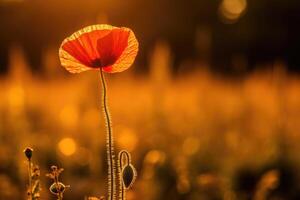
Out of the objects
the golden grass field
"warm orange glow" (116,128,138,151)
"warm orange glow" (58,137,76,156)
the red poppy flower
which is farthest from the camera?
"warm orange glow" (116,128,138,151)

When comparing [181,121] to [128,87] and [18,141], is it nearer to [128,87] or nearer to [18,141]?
[18,141]

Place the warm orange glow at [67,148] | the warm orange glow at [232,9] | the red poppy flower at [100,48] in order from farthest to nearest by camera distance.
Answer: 1. the warm orange glow at [232,9]
2. the warm orange glow at [67,148]
3. the red poppy flower at [100,48]

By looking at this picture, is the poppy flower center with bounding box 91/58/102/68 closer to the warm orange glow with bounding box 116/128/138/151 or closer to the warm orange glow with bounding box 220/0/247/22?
the warm orange glow with bounding box 116/128/138/151

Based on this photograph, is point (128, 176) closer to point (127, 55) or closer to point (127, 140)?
point (127, 55)

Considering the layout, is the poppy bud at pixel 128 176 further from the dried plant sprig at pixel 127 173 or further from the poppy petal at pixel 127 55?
the poppy petal at pixel 127 55

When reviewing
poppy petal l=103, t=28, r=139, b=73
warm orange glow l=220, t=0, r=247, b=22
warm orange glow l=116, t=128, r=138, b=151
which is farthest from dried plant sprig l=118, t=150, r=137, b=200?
warm orange glow l=220, t=0, r=247, b=22

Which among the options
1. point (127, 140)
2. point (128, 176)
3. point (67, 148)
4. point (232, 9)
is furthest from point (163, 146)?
point (232, 9)

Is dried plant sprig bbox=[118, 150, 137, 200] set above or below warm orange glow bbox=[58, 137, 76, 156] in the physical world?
above

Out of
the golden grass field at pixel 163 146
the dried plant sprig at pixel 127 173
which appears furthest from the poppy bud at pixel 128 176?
the golden grass field at pixel 163 146

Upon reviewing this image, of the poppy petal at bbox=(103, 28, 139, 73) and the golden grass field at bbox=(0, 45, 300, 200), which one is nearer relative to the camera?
the poppy petal at bbox=(103, 28, 139, 73)
